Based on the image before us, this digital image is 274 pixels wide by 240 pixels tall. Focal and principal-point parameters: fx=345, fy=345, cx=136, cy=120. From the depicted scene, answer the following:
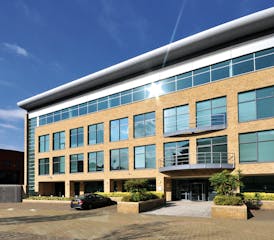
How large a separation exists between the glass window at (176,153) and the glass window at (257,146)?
205 inches

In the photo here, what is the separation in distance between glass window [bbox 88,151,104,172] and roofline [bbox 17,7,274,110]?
790cm

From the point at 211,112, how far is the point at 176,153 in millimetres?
5058

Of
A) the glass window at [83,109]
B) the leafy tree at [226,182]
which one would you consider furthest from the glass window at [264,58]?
the glass window at [83,109]

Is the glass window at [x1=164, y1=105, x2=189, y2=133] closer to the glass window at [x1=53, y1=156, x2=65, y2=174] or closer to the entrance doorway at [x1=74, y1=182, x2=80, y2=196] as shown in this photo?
the entrance doorway at [x1=74, y1=182, x2=80, y2=196]

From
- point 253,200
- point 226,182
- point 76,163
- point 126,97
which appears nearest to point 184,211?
point 226,182

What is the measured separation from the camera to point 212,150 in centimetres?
2927

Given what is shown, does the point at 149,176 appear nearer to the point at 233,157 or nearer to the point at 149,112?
the point at 149,112

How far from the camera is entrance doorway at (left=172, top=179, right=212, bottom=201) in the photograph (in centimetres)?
3148

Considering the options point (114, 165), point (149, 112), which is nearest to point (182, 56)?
point (149, 112)

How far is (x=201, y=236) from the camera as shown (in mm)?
14086

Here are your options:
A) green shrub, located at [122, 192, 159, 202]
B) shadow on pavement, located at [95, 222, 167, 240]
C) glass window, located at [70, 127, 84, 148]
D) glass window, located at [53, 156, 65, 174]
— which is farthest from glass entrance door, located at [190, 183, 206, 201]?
glass window, located at [53, 156, 65, 174]

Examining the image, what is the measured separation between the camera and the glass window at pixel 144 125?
34.2 metres

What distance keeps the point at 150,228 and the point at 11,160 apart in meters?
46.8

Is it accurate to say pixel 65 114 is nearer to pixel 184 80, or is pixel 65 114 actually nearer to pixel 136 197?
pixel 184 80
